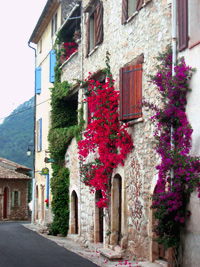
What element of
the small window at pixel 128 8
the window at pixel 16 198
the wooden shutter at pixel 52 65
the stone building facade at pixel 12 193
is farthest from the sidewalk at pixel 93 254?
the window at pixel 16 198

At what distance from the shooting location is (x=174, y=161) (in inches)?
342

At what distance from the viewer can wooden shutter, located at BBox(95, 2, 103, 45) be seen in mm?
15018

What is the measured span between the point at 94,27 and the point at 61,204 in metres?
7.07

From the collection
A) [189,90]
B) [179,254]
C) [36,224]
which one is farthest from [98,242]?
[36,224]

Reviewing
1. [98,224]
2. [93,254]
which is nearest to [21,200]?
[98,224]

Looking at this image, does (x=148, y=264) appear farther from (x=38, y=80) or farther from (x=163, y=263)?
(x=38, y=80)

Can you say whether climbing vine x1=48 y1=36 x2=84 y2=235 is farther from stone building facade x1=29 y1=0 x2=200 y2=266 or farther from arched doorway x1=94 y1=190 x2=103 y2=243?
arched doorway x1=94 y1=190 x2=103 y2=243

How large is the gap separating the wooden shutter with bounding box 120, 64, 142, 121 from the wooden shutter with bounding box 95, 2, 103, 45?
3.20 meters

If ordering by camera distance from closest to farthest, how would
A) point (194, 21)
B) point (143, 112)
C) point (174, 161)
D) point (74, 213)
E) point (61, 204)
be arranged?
point (174, 161) < point (194, 21) < point (143, 112) < point (74, 213) < point (61, 204)

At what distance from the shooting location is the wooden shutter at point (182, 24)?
30.0ft

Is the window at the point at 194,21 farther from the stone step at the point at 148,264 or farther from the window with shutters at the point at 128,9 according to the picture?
the stone step at the point at 148,264

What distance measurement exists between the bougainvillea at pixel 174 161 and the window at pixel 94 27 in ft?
19.4

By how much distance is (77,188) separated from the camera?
58.4 feet

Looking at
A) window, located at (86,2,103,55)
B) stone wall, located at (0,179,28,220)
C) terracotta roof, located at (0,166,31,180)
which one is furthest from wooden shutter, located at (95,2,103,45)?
stone wall, located at (0,179,28,220)
